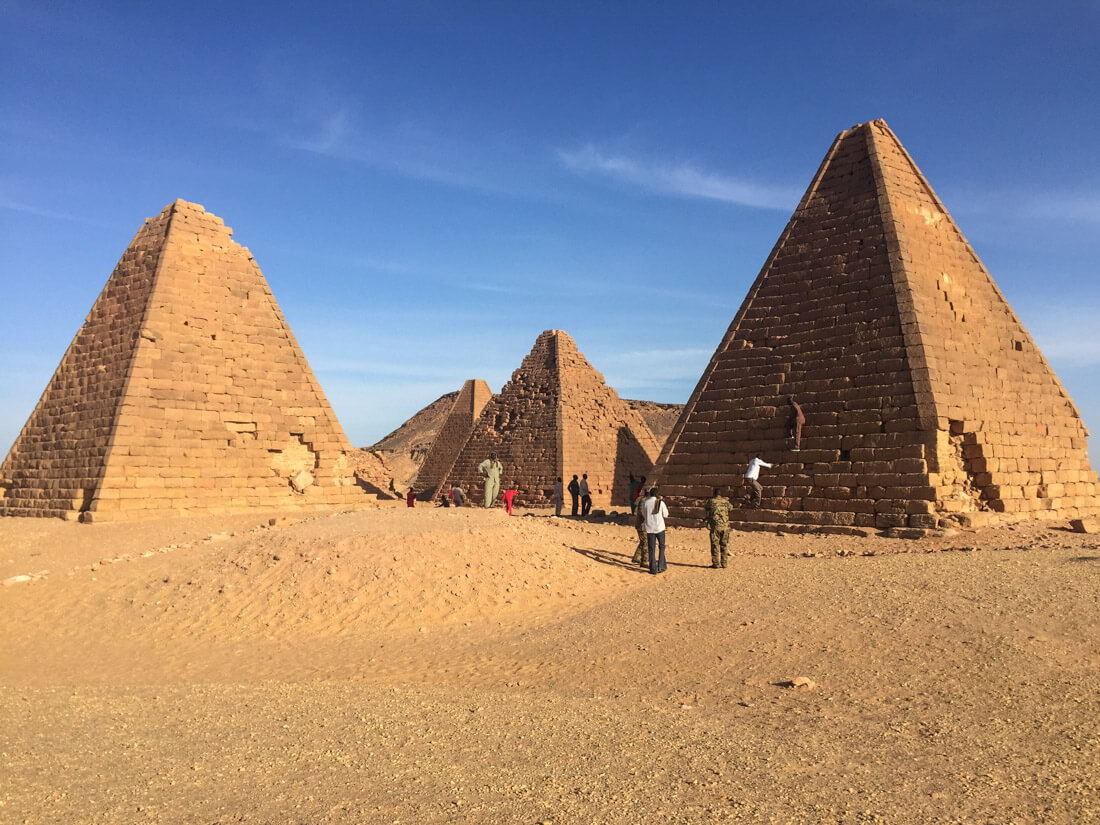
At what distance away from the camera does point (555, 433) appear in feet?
89.2

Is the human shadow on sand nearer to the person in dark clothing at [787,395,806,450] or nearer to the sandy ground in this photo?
the sandy ground

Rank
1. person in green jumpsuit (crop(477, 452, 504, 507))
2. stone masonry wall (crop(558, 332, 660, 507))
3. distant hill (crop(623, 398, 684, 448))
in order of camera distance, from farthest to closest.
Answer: distant hill (crop(623, 398, 684, 448)) < stone masonry wall (crop(558, 332, 660, 507)) < person in green jumpsuit (crop(477, 452, 504, 507))

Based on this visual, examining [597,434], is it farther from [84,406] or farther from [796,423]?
[84,406]

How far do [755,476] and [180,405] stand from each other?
36.4ft

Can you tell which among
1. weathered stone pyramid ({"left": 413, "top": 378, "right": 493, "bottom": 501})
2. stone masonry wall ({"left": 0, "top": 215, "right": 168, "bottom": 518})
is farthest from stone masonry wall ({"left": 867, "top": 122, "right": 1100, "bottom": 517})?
weathered stone pyramid ({"left": 413, "top": 378, "right": 493, "bottom": 501})

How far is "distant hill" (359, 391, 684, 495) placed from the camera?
46.4m

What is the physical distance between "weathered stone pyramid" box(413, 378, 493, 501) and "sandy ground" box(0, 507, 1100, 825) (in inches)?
865

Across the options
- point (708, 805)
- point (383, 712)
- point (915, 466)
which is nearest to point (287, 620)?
point (383, 712)

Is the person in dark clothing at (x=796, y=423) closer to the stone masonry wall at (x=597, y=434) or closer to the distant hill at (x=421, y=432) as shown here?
the stone masonry wall at (x=597, y=434)

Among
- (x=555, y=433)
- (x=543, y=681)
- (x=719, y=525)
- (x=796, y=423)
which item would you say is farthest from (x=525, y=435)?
(x=543, y=681)

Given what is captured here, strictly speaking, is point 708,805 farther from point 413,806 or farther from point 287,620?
point 287,620

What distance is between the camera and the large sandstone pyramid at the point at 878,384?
39.0 ft

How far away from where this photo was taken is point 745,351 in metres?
14.3

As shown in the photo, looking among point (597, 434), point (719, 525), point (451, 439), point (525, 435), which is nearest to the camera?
point (719, 525)
